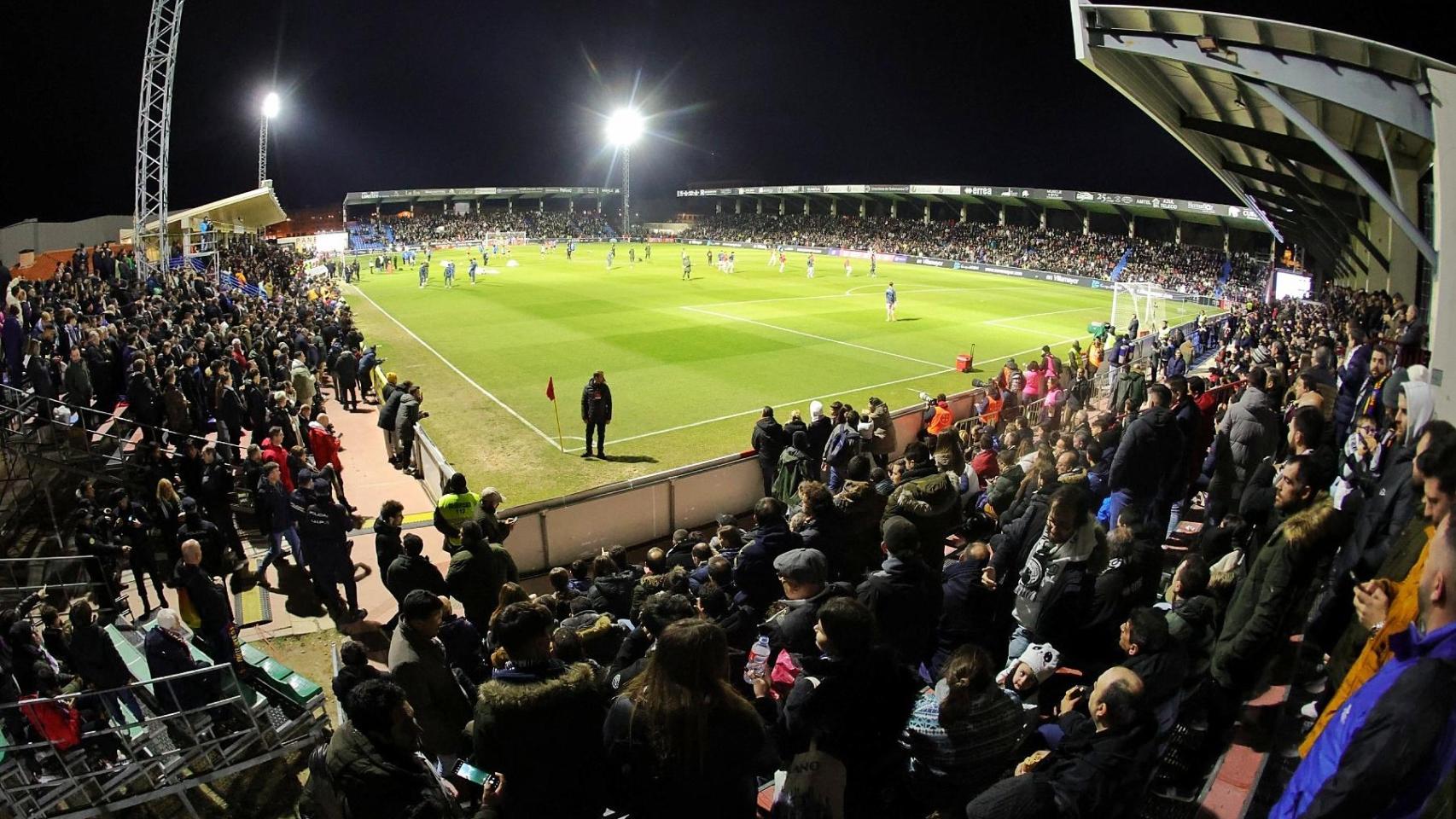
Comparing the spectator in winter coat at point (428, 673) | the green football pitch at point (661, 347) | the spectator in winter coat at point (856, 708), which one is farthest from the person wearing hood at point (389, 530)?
the green football pitch at point (661, 347)

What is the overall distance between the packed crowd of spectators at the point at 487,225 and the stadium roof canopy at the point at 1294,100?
75.1 m

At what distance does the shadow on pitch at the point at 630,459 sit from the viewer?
1595 centimetres

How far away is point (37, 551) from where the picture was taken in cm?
1090

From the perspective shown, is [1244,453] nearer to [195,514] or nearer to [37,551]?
[195,514]

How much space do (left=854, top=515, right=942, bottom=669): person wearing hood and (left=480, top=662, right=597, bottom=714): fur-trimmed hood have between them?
1952mm

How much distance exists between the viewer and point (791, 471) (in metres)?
10.9

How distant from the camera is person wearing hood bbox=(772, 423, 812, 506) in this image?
10.9m

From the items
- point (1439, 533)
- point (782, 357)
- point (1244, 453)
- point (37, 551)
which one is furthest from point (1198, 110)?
point (37, 551)

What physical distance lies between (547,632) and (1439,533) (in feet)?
11.1

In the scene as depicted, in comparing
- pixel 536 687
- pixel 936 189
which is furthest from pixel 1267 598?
pixel 936 189

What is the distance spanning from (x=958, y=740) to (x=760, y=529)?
261 cm

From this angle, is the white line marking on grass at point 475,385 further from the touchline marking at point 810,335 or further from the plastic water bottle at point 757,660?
the plastic water bottle at point 757,660

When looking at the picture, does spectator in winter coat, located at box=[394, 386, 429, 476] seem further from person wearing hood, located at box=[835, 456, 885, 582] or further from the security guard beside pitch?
person wearing hood, located at box=[835, 456, 885, 582]

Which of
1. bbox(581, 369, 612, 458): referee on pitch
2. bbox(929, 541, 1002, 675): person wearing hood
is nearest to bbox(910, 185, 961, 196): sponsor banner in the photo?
bbox(581, 369, 612, 458): referee on pitch
